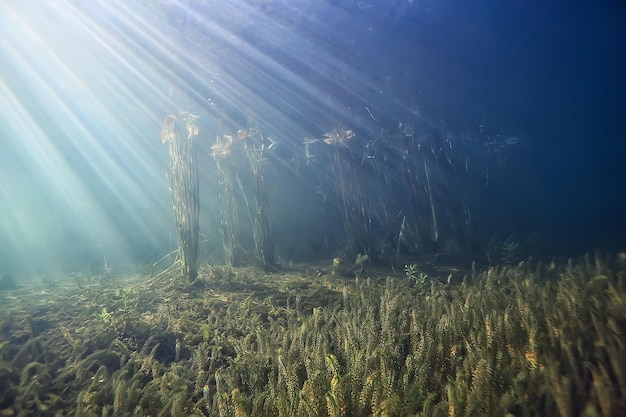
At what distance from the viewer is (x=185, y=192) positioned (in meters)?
7.15

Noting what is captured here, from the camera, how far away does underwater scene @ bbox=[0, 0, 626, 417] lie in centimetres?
266

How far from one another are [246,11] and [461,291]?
8.92 m

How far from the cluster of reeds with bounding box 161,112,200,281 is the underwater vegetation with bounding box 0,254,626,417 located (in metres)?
1.28

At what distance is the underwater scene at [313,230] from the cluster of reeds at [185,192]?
5cm

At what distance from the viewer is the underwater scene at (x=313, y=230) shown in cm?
266

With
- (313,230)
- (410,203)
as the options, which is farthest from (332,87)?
(313,230)

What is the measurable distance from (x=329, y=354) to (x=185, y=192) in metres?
5.51

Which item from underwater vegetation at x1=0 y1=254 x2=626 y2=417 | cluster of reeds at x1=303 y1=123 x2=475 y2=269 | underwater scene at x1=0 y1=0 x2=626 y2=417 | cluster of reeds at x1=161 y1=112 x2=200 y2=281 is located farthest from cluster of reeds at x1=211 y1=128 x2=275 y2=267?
underwater vegetation at x1=0 y1=254 x2=626 y2=417

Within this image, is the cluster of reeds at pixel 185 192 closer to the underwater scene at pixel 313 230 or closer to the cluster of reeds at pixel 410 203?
the underwater scene at pixel 313 230

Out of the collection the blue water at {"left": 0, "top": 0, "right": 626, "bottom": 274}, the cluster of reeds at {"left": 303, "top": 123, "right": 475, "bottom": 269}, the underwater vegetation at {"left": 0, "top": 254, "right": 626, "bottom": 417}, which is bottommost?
the underwater vegetation at {"left": 0, "top": 254, "right": 626, "bottom": 417}

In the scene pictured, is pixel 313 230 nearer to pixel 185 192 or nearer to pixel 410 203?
pixel 410 203

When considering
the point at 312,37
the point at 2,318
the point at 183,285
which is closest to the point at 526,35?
the point at 312,37

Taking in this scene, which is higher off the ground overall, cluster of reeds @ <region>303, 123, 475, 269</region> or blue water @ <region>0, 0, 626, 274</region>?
blue water @ <region>0, 0, 626, 274</region>

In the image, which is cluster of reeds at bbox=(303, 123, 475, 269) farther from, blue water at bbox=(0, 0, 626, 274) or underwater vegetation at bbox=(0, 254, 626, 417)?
underwater vegetation at bbox=(0, 254, 626, 417)
